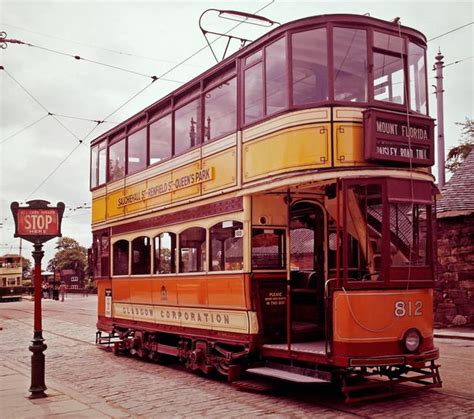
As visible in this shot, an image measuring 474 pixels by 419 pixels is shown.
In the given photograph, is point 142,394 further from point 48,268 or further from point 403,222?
point 48,268

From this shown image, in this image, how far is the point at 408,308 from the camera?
902 centimetres

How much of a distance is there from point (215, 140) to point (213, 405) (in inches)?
177

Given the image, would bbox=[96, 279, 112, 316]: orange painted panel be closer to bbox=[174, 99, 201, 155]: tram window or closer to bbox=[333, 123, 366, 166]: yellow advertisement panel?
bbox=[174, 99, 201, 155]: tram window

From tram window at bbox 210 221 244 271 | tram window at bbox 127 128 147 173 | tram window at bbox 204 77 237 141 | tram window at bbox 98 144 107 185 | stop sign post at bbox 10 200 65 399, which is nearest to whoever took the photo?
stop sign post at bbox 10 200 65 399

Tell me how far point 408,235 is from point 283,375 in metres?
2.54

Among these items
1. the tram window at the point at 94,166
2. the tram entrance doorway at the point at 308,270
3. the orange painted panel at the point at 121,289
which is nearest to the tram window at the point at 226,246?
the tram entrance doorway at the point at 308,270

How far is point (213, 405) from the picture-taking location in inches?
360

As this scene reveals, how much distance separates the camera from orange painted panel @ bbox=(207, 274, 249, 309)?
1045cm

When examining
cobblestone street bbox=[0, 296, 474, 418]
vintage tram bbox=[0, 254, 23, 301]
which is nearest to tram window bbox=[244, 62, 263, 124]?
cobblestone street bbox=[0, 296, 474, 418]

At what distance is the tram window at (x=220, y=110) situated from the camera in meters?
11.2

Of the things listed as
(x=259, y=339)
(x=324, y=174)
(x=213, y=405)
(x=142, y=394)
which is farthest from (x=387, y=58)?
(x=142, y=394)

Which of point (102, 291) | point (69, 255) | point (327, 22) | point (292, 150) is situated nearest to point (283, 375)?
point (292, 150)

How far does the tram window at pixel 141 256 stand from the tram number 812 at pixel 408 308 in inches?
250

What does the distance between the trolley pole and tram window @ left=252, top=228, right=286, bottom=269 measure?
3232mm
